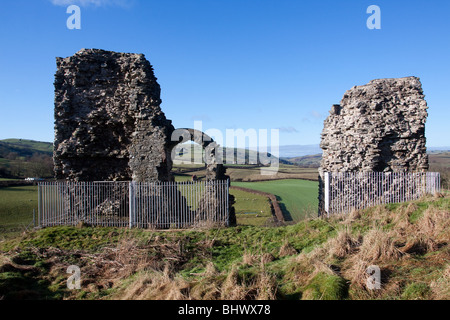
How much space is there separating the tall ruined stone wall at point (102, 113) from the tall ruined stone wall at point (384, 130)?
7.58 metres

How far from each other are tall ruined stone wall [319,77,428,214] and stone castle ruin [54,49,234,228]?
553cm

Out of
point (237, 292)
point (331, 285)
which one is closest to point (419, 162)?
point (331, 285)

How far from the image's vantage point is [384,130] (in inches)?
461

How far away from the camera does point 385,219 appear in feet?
28.0

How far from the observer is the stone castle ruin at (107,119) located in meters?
12.9

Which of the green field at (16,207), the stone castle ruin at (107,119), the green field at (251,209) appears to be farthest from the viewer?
the green field at (251,209)

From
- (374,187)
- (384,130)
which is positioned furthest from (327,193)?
(384,130)

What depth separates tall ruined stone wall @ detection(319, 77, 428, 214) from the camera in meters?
11.6

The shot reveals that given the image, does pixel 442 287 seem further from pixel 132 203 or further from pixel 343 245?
pixel 132 203

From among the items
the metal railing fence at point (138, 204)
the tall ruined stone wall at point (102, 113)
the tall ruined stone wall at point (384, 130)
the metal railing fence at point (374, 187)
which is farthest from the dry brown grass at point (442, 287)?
the tall ruined stone wall at point (102, 113)

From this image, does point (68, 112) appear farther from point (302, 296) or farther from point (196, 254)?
point (302, 296)

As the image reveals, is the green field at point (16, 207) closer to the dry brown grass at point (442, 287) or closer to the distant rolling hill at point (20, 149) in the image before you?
the dry brown grass at point (442, 287)

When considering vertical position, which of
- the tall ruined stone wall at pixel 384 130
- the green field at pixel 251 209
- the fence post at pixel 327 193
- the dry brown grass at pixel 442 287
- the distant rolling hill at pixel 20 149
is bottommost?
the green field at pixel 251 209

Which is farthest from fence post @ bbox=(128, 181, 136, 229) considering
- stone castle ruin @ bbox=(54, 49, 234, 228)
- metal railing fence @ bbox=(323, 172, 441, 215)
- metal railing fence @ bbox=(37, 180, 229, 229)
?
metal railing fence @ bbox=(323, 172, 441, 215)
